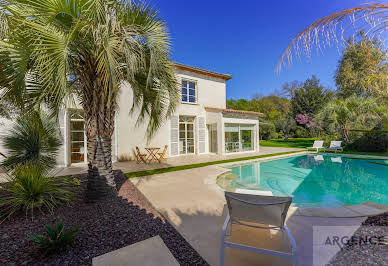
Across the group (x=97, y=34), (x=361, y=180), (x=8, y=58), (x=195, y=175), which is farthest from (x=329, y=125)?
(x=8, y=58)

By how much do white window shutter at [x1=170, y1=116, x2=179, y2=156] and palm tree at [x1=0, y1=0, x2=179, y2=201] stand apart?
26.4 feet

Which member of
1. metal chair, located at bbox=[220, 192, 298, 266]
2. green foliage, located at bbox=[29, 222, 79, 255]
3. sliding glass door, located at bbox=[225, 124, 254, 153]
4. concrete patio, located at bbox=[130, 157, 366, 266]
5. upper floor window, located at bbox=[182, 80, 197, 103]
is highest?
upper floor window, located at bbox=[182, 80, 197, 103]

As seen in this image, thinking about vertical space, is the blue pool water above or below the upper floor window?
below

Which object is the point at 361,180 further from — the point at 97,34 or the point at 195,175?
the point at 97,34

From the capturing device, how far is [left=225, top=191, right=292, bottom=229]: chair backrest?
2561 mm

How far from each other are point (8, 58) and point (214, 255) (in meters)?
4.91

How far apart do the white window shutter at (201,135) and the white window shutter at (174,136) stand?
6.93 ft

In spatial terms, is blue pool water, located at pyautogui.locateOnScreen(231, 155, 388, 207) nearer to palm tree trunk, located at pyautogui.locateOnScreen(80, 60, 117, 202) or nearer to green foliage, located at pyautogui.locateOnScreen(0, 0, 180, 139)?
palm tree trunk, located at pyautogui.locateOnScreen(80, 60, 117, 202)

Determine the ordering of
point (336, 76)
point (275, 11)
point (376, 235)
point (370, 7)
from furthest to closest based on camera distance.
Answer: point (336, 76), point (275, 11), point (376, 235), point (370, 7)

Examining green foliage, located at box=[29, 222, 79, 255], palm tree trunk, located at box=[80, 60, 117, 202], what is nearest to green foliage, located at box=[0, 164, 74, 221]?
palm tree trunk, located at box=[80, 60, 117, 202]

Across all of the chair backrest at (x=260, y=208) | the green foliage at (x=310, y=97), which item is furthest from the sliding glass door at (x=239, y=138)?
the green foliage at (x=310, y=97)

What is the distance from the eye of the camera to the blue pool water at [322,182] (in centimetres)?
604

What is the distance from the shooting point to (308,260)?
2504 millimetres

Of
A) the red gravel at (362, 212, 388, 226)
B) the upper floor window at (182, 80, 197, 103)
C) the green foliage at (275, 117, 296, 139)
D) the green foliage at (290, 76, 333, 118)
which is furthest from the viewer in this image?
the green foliage at (275, 117, 296, 139)
